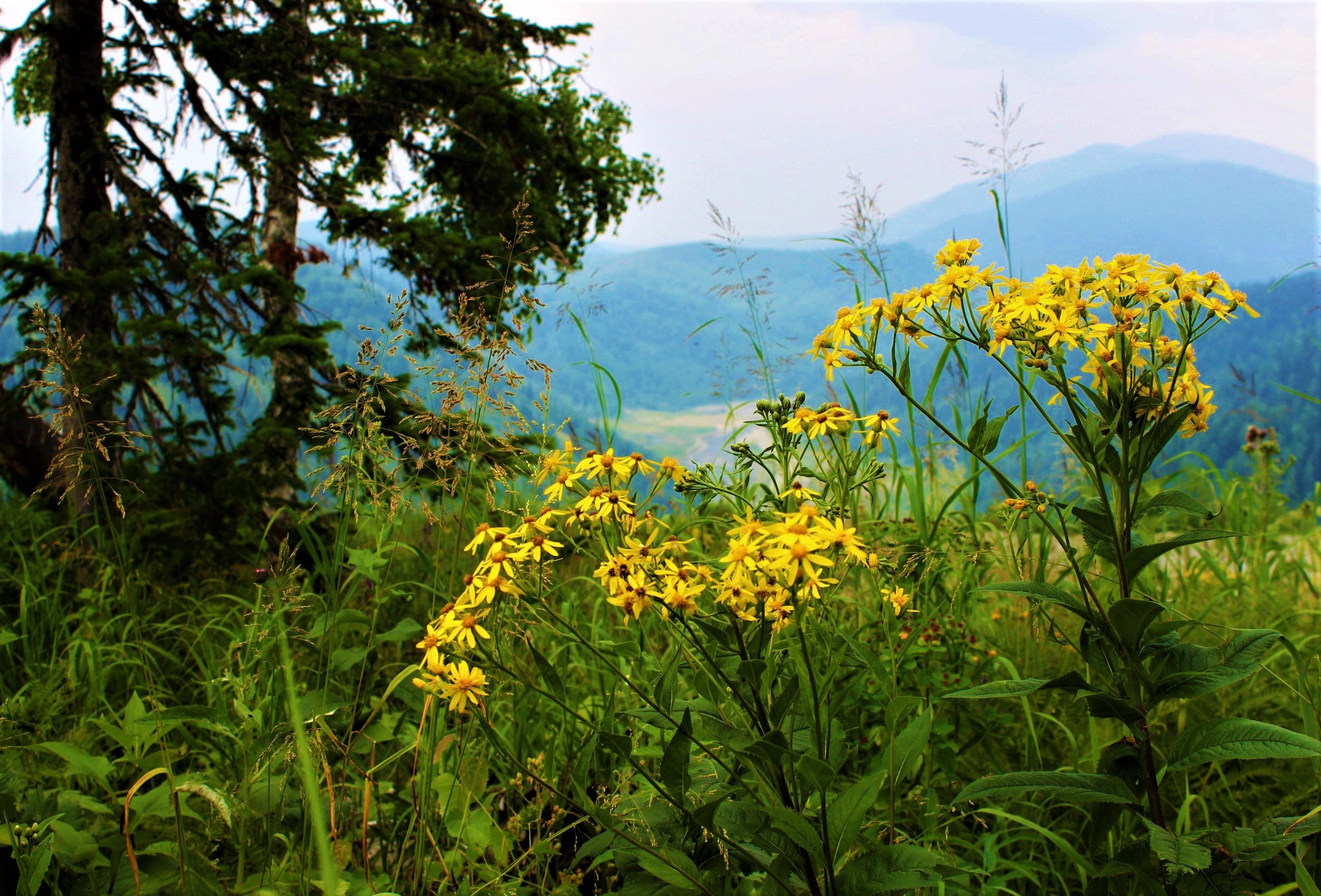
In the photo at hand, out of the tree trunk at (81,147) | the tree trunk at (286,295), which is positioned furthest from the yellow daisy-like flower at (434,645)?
the tree trunk at (81,147)

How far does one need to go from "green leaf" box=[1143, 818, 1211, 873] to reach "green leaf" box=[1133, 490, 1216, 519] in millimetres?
413

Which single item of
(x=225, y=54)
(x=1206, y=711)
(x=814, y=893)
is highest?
(x=225, y=54)

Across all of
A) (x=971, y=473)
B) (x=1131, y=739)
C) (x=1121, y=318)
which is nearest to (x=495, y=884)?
(x=1131, y=739)

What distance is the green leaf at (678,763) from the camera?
104 cm

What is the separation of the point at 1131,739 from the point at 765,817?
0.57 m

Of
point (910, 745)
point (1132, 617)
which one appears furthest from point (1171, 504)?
point (910, 745)

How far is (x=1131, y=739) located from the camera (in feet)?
3.90

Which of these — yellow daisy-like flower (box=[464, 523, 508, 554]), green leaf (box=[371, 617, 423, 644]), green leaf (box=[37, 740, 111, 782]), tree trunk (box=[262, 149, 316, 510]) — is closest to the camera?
yellow daisy-like flower (box=[464, 523, 508, 554])

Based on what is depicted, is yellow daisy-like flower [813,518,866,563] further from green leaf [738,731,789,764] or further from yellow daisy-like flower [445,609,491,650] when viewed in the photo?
yellow daisy-like flower [445,609,491,650]

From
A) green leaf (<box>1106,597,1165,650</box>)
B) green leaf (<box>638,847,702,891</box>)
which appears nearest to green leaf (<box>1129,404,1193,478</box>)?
green leaf (<box>1106,597,1165,650</box>)

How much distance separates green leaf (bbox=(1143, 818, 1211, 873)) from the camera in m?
0.99

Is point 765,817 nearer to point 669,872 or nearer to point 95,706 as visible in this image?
point 669,872

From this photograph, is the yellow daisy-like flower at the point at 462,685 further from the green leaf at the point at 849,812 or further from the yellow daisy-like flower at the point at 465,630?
the green leaf at the point at 849,812

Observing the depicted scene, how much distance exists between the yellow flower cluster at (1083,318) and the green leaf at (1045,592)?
10.7 inches
